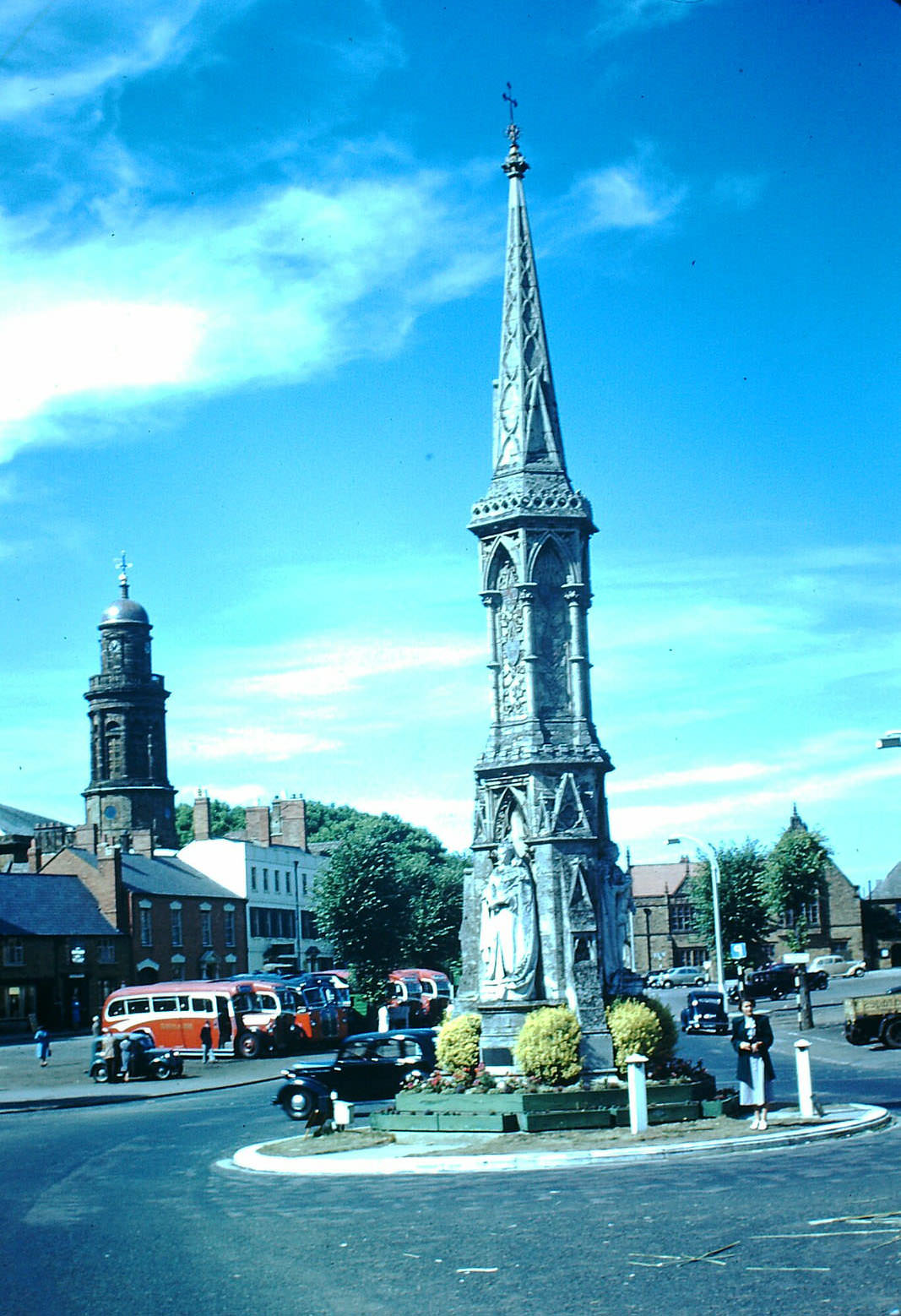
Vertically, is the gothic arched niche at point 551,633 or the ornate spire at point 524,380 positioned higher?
the ornate spire at point 524,380

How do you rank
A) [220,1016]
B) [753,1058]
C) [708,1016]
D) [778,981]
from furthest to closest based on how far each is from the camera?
[778,981]
[708,1016]
[220,1016]
[753,1058]

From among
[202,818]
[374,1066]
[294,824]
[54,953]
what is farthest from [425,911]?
[374,1066]

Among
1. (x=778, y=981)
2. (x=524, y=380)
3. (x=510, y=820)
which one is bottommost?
(x=778, y=981)

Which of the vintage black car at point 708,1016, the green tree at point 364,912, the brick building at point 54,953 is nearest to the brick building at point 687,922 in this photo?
the green tree at point 364,912

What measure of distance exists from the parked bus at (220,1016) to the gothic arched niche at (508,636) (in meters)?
26.2

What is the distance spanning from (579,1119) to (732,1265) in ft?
28.5

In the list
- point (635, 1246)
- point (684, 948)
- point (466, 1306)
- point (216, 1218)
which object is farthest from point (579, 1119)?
point (684, 948)

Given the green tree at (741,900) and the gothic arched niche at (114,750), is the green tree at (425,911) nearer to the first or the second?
the green tree at (741,900)

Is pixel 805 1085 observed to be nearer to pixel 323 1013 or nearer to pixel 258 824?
pixel 323 1013

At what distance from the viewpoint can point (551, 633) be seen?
918 inches

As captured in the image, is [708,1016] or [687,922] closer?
[708,1016]

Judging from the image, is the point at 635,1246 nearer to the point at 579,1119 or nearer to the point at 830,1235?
the point at 830,1235

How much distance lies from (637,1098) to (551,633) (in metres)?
7.57

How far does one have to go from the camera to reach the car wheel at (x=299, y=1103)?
80.5 ft
